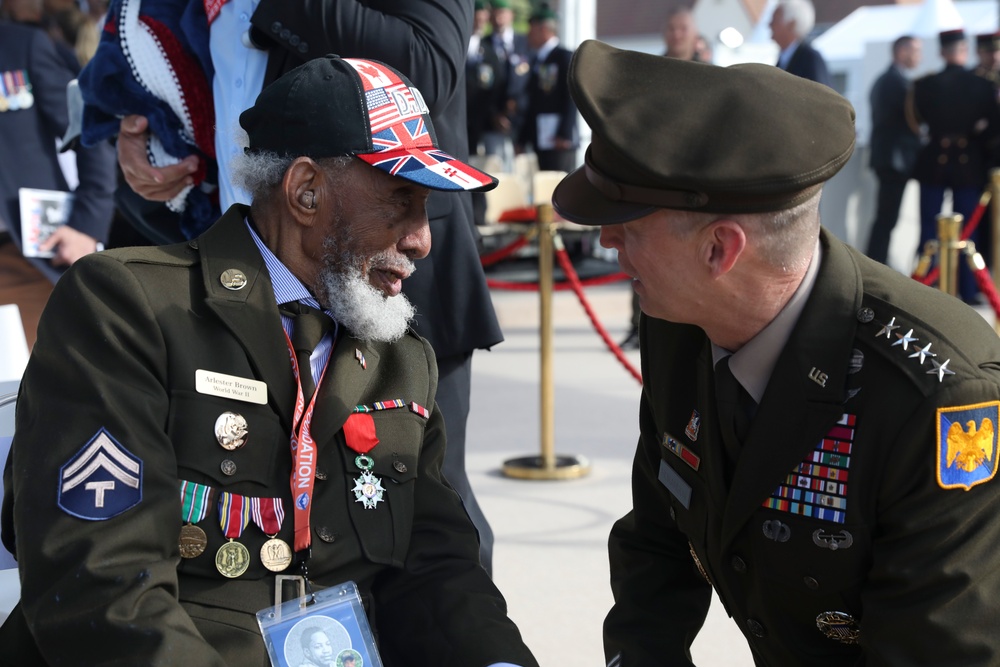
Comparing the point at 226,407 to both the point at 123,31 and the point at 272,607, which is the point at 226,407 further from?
the point at 123,31

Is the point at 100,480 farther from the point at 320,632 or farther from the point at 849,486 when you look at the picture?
the point at 849,486

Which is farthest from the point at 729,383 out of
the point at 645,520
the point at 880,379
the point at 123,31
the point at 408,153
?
the point at 123,31

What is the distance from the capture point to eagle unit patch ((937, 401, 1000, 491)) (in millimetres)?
1878

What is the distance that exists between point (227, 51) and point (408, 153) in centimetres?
90

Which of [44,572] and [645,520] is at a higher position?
[44,572]

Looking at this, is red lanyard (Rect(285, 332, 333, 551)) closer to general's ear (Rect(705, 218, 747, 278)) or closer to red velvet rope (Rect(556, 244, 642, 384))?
general's ear (Rect(705, 218, 747, 278))

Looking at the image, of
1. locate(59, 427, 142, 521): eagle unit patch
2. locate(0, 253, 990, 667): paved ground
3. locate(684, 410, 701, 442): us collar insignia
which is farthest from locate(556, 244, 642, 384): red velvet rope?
locate(59, 427, 142, 521): eagle unit patch

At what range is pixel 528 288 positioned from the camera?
7.00 meters

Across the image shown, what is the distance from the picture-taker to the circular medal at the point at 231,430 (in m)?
2.12

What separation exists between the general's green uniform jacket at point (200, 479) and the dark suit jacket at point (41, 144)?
257 cm

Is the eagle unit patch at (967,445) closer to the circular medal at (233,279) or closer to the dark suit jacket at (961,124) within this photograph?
the circular medal at (233,279)

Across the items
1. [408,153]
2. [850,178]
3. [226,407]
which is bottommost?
[850,178]

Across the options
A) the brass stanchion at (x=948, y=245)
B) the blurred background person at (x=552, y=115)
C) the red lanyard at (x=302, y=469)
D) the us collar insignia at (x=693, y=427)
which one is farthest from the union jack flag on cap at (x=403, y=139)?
Result: the blurred background person at (x=552, y=115)

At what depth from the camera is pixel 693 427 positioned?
2.26 metres
